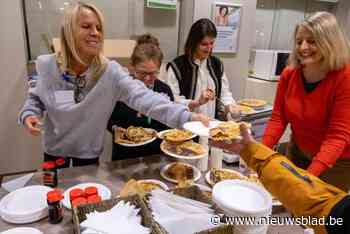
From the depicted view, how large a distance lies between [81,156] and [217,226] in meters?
0.98

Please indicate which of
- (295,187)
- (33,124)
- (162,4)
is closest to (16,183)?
(33,124)

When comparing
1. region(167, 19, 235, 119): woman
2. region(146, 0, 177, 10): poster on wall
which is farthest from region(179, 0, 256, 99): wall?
region(167, 19, 235, 119): woman

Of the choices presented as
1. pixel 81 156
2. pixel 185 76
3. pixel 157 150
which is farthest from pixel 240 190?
pixel 185 76

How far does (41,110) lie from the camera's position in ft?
4.97

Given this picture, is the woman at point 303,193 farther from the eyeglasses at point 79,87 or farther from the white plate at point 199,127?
the eyeglasses at point 79,87

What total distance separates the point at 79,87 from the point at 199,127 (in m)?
0.70

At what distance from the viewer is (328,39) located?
1.36m

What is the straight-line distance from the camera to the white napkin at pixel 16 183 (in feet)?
4.01

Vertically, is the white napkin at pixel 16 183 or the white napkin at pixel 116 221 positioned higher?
the white napkin at pixel 116 221

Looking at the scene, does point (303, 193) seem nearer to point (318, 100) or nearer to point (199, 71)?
point (318, 100)

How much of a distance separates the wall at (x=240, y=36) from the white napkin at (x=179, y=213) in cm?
235

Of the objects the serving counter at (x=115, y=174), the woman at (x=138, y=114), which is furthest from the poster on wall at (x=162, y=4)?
the serving counter at (x=115, y=174)

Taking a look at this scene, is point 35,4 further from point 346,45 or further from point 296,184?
point 296,184

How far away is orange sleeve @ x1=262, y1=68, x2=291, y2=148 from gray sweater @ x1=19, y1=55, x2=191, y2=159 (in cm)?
70
